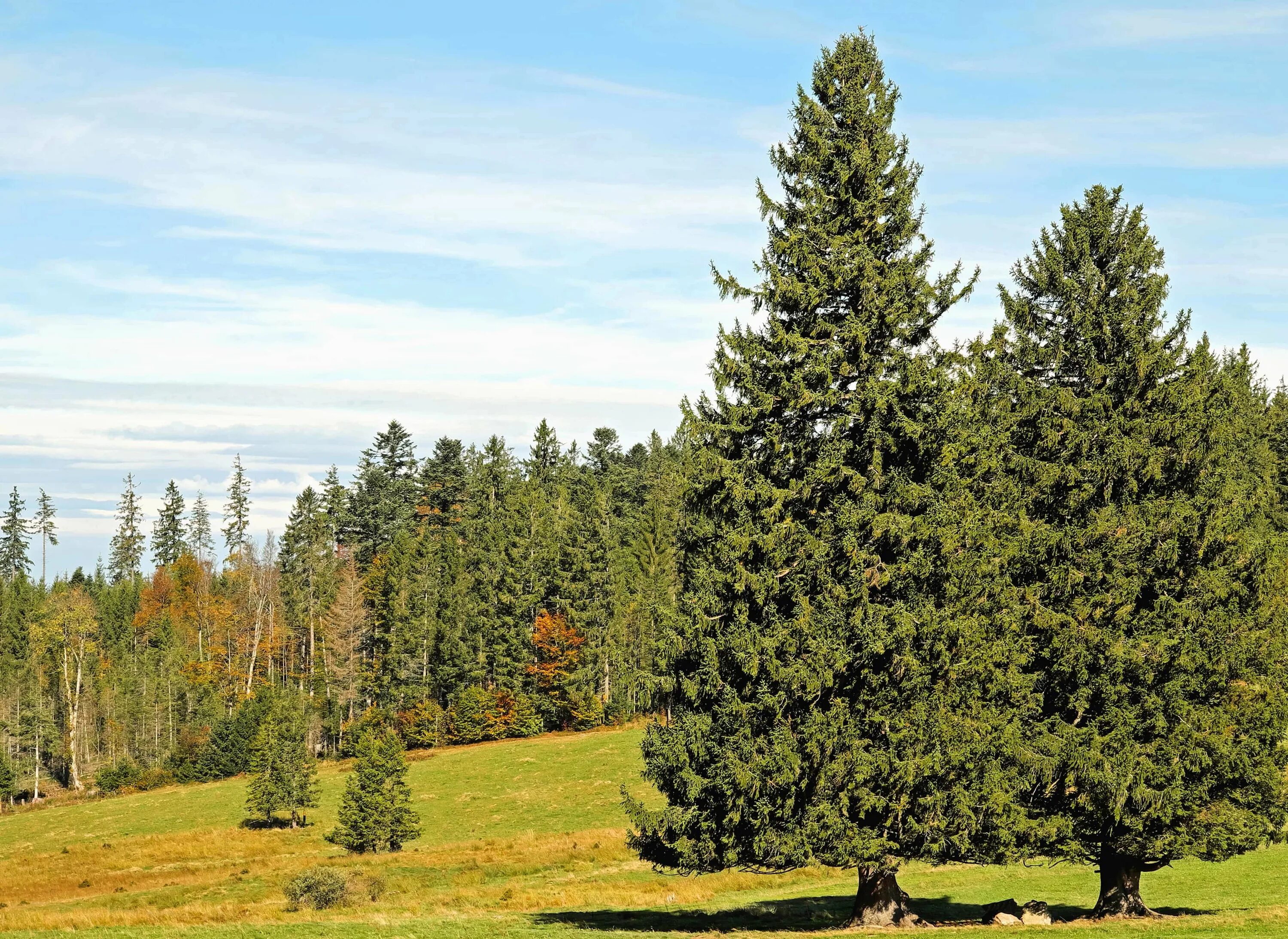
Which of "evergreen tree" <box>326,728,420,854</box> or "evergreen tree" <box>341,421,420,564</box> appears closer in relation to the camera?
"evergreen tree" <box>326,728,420,854</box>

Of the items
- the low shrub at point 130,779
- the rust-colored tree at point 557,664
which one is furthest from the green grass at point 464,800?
the low shrub at point 130,779

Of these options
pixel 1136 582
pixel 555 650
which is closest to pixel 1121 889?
pixel 1136 582

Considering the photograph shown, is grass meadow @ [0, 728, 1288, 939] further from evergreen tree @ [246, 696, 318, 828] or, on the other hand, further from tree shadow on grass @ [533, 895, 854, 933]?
evergreen tree @ [246, 696, 318, 828]

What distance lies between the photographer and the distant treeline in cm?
9281

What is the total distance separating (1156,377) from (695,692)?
490 inches

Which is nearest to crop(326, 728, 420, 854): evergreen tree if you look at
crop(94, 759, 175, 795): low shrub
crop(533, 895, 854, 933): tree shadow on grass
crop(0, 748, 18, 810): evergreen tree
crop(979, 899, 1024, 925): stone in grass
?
crop(533, 895, 854, 933): tree shadow on grass

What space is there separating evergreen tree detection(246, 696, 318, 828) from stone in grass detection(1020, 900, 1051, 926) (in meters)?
52.4

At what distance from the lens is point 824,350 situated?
2233cm

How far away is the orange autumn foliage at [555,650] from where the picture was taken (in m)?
91.9

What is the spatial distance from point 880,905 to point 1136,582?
8631 mm

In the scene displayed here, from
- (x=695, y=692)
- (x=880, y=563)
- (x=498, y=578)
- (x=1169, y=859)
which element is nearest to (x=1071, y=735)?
(x=1169, y=859)

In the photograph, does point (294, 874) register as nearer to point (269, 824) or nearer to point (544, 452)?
point (269, 824)

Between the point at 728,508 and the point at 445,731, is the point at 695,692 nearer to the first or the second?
the point at 728,508

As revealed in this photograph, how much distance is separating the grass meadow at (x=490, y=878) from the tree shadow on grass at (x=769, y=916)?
0.11 meters
